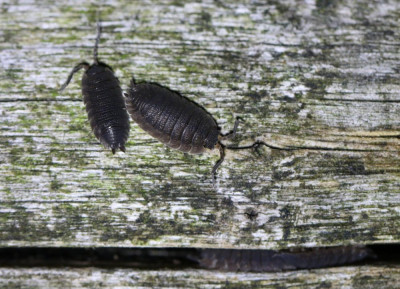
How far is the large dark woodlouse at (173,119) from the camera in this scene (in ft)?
9.35

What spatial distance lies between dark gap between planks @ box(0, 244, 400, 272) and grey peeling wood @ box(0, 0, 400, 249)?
0.81 feet

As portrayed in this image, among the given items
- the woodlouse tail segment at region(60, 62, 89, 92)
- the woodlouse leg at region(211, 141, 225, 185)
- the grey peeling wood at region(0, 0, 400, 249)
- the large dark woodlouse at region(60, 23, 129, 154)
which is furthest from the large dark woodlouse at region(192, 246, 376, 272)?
the woodlouse tail segment at region(60, 62, 89, 92)

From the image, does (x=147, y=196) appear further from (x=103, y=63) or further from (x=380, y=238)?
(x=380, y=238)

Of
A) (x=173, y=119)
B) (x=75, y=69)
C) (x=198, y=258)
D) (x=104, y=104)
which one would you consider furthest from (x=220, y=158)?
(x=75, y=69)

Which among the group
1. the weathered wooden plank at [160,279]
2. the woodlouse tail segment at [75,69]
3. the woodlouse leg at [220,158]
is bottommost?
the weathered wooden plank at [160,279]

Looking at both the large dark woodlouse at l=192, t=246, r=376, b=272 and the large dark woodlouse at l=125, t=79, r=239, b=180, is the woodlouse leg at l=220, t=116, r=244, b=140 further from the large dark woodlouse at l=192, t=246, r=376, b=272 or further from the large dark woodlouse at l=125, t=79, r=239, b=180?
the large dark woodlouse at l=192, t=246, r=376, b=272

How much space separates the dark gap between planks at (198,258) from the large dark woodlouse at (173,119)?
946 millimetres

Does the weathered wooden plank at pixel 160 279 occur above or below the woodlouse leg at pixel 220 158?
below

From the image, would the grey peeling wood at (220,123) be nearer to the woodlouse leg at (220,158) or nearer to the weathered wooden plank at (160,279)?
the woodlouse leg at (220,158)

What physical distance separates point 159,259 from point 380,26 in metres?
2.89

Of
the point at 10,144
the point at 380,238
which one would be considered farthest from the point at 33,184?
the point at 380,238

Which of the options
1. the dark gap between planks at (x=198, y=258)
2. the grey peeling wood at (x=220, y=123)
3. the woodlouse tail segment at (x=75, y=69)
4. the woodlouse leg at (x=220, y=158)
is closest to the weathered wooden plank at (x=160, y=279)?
the dark gap between planks at (x=198, y=258)

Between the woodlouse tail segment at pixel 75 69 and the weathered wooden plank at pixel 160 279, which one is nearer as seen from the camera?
the weathered wooden plank at pixel 160 279

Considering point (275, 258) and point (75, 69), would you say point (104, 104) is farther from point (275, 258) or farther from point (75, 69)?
point (275, 258)
